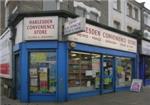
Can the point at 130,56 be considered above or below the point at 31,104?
above

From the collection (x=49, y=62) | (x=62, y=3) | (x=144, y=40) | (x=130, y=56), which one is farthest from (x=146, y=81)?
(x=49, y=62)

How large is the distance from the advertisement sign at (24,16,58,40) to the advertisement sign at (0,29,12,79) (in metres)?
3.18

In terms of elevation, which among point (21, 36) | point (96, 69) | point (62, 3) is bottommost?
point (96, 69)

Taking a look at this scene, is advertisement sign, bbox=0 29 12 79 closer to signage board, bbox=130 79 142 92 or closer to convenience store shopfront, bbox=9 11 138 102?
convenience store shopfront, bbox=9 11 138 102

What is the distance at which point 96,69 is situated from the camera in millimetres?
19688

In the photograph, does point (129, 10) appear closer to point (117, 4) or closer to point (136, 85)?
point (117, 4)

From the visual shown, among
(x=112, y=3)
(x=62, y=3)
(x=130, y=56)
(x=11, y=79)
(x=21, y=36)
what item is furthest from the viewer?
(x=112, y=3)

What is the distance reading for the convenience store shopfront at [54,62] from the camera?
54.5 feet

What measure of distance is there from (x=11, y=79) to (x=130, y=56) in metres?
8.87

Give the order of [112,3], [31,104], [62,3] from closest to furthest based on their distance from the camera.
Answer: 1. [31,104]
2. [62,3]
3. [112,3]

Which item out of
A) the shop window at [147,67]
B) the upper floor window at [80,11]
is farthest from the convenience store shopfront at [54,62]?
the shop window at [147,67]

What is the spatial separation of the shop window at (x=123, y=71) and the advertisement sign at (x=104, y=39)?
2.52ft

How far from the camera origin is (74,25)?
1560cm

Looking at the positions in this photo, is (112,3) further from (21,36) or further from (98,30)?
(21,36)
